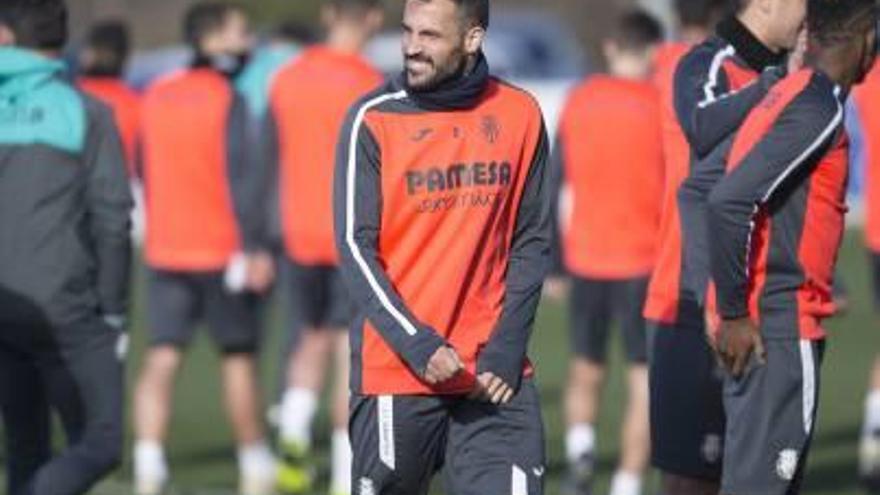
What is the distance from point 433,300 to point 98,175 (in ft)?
8.06

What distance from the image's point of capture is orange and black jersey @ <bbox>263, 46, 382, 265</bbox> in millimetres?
15711

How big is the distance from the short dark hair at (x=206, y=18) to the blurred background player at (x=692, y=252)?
18.9 ft

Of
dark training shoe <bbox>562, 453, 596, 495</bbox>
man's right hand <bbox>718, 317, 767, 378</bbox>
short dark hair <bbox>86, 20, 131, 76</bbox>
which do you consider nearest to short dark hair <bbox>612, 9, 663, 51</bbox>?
dark training shoe <bbox>562, 453, 596, 495</bbox>

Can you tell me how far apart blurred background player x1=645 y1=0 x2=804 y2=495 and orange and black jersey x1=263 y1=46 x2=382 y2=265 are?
511 centimetres

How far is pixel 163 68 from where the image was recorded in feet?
117

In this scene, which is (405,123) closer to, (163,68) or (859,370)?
(859,370)

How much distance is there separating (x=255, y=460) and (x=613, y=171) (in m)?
2.53

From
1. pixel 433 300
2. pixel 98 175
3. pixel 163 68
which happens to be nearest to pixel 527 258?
pixel 433 300

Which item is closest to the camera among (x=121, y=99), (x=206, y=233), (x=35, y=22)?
(x=35, y=22)

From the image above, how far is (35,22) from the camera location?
459 inches

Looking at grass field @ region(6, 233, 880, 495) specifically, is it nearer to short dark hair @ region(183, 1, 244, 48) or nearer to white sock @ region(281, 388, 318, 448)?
white sock @ region(281, 388, 318, 448)

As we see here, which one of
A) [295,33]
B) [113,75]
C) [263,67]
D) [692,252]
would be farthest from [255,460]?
[295,33]

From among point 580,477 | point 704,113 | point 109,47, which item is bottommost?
point 580,477

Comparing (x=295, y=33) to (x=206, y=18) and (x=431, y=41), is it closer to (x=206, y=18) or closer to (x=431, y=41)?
(x=206, y=18)
